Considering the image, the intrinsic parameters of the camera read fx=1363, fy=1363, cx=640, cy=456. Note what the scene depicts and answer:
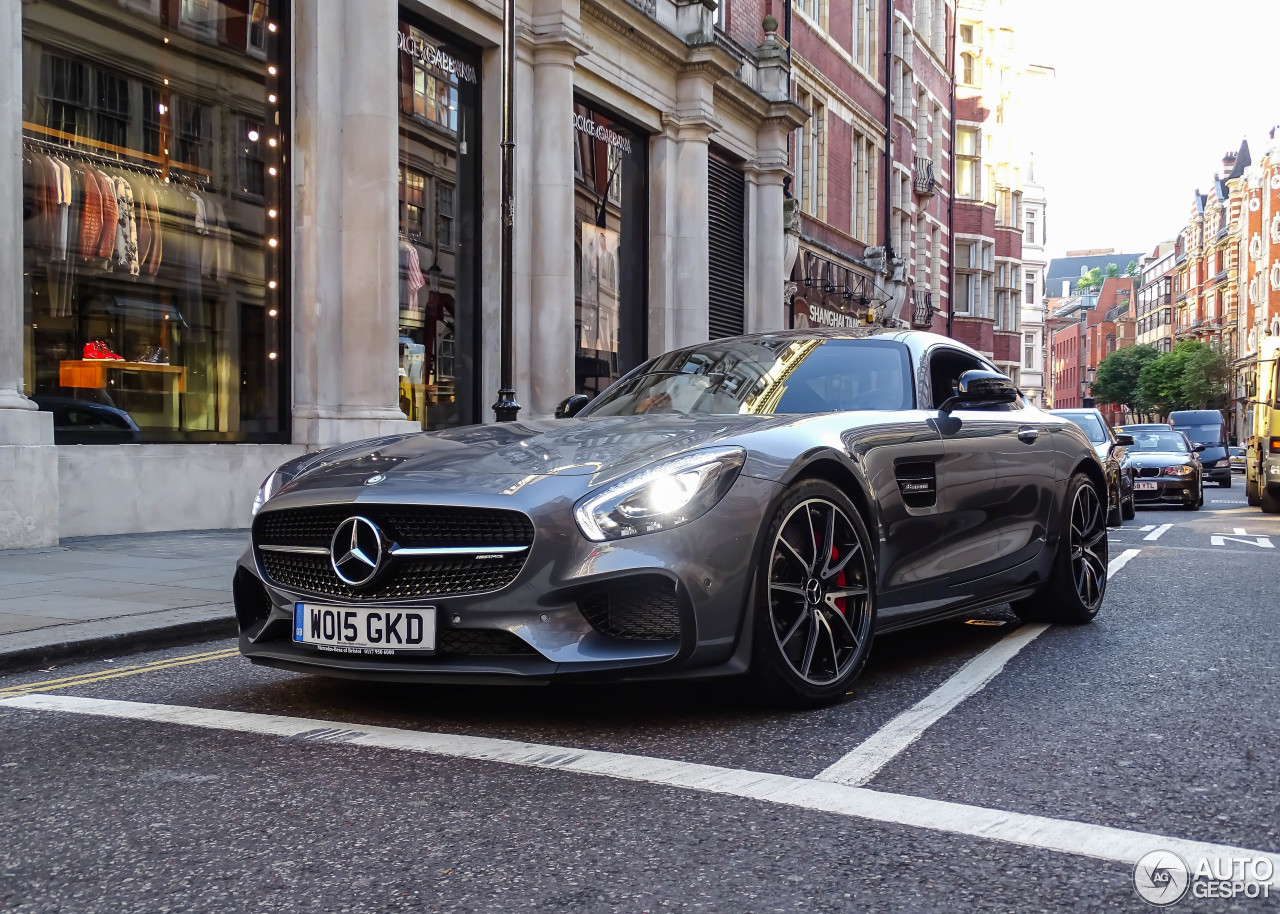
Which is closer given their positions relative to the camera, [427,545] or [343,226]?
[427,545]

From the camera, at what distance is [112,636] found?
6.03 meters

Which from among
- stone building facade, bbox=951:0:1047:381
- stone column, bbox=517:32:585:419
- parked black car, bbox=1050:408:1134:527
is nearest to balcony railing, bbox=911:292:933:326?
stone building facade, bbox=951:0:1047:381

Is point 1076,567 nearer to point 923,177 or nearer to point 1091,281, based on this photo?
point 923,177

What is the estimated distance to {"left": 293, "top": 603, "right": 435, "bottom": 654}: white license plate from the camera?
13.1 feet

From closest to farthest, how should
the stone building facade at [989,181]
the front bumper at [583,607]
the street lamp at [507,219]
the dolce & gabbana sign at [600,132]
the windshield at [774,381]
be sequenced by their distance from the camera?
the front bumper at [583,607], the windshield at [774,381], the street lamp at [507,219], the dolce & gabbana sign at [600,132], the stone building facade at [989,181]

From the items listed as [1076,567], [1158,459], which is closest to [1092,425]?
[1158,459]

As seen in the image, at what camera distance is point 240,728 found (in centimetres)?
424

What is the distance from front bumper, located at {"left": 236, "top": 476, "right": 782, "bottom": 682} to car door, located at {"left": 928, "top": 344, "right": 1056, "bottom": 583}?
63.5 inches

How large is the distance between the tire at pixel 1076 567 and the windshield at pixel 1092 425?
8.74 metres

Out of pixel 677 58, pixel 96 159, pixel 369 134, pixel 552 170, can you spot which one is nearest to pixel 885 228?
pixel 677 58

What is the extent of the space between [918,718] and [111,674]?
127 inches

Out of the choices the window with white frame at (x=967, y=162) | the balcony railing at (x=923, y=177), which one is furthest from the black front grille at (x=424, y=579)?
the window with white frame at (x=967, y=162)

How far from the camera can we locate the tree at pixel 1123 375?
112062 millimetres

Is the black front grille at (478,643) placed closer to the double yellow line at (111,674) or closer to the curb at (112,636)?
the double yellow line at (111,674)
